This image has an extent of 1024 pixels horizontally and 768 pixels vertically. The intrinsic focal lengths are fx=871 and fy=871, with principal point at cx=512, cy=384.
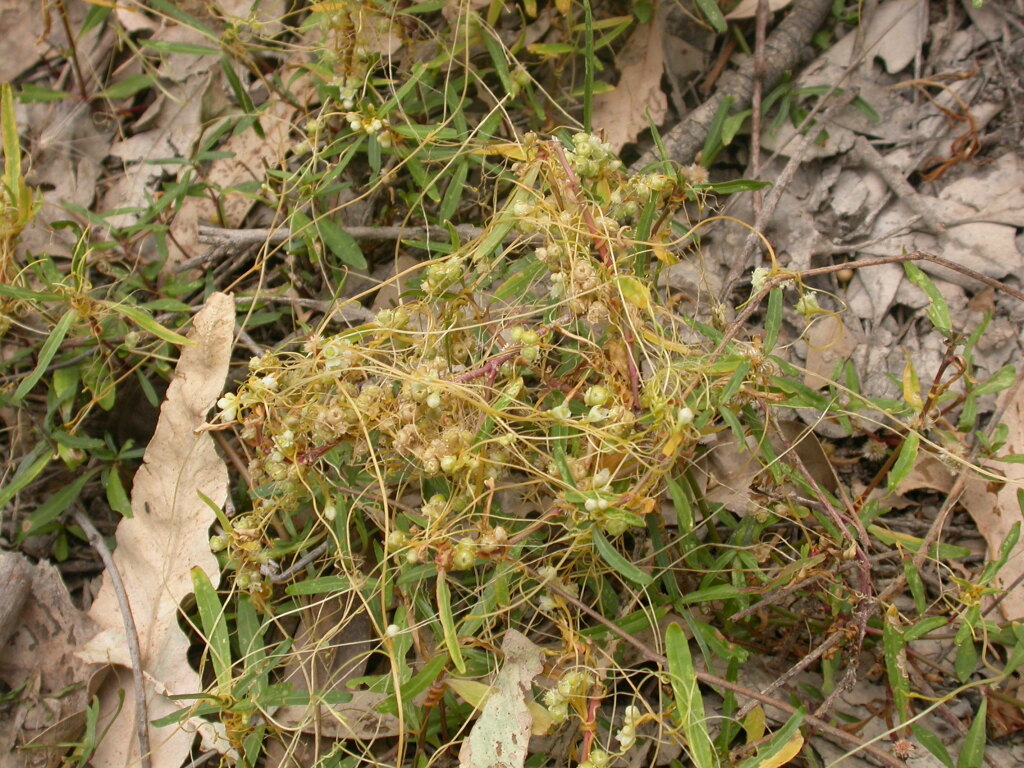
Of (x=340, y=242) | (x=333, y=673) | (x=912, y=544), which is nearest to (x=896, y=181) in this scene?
(x=912, y=544)

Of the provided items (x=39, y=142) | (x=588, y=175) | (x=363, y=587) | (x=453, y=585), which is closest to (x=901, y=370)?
(x=588, y=175)

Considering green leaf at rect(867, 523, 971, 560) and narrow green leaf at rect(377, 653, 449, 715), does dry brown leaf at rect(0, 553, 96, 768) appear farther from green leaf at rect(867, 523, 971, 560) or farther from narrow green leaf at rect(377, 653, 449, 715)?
green leaf at rect(867, 523, 971, 560)

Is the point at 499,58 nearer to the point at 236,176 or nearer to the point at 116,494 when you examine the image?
the point at 236,176

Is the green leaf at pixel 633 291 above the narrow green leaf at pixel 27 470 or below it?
above

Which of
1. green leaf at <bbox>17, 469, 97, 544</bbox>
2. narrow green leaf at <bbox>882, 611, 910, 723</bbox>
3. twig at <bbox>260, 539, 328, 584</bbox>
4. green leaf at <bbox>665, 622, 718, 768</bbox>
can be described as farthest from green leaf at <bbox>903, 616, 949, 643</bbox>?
green leaf at <bbox>17, 469, 97, 544</bbox>

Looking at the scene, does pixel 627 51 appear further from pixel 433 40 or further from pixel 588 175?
pixel 588 175

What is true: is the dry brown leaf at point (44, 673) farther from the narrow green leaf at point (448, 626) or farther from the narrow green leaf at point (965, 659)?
the narrow green leaf at point (965, 659)

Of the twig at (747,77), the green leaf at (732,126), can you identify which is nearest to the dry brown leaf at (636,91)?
the twig at (747,77)
